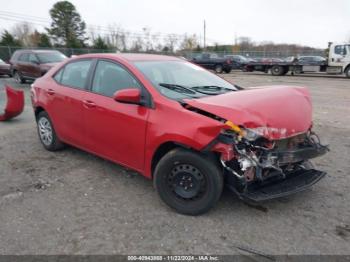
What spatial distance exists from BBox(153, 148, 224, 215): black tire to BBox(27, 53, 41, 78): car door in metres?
13.7

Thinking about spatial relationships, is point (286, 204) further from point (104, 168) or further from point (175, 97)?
point (104, 168)

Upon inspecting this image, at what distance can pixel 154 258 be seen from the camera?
9.35 feet

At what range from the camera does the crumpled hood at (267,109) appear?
3.21 meters

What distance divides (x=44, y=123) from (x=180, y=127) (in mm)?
3125

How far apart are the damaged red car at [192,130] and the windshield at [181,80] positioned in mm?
16

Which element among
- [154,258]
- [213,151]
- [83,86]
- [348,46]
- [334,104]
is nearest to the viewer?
[154,258]

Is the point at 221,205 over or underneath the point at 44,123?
underneath

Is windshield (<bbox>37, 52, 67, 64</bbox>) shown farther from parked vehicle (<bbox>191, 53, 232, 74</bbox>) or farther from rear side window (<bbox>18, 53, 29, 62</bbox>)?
parked vehicle (<bbox>191, 53, 232, 74</bbox>)

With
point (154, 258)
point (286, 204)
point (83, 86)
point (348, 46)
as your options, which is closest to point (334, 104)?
point (286, 204)

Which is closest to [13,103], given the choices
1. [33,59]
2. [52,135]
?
[52,135]

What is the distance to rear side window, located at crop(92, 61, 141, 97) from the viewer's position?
4070mm

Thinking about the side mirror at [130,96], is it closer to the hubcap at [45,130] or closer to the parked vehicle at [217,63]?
the hubcap at [45,130]

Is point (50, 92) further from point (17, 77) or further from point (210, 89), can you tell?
point (17, 77)

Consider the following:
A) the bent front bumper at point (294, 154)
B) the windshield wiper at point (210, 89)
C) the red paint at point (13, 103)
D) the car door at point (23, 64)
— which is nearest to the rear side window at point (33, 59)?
the car door at point (23, 64)
